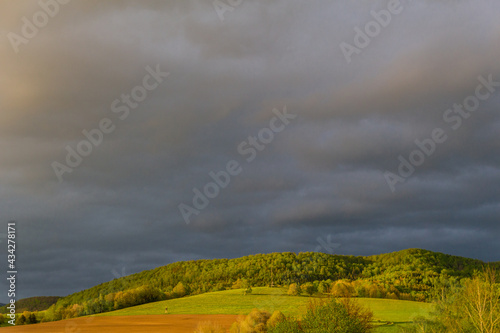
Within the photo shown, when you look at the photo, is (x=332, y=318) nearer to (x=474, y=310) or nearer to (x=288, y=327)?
(x=288, y=327)

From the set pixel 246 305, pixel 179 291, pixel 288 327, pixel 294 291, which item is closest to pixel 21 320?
pixel 246 305

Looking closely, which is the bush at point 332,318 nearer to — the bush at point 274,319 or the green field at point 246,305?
the bush at point 274,319

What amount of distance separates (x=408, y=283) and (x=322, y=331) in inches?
6149

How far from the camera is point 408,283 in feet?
636

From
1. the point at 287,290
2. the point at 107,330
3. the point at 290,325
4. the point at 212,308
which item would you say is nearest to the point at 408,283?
the point at 287,290

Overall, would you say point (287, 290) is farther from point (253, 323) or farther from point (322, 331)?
point (322, 331)

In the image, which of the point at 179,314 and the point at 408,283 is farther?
the point at 408,283

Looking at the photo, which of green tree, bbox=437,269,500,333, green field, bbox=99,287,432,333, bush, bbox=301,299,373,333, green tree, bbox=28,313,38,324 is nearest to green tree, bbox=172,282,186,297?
green field, bbox=99,287,432,333

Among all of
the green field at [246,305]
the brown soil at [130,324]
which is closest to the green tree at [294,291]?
the green field at [246,305]

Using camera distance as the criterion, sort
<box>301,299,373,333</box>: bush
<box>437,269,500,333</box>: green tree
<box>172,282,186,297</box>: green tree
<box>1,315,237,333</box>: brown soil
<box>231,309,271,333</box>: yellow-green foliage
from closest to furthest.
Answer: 1. <box>301,299,373,333</box>: bush
2. <box>437,269,500,333</box>: green tree
3. <box>231,309,271,333</box>: yellow-green foliage
4. <box>1,315,237,333</box>: brown soil
5. <box>172,282,186,297</box>: green tree

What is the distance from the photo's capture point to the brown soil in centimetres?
9125

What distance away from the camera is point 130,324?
99812mm

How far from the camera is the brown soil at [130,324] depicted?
91.2 m

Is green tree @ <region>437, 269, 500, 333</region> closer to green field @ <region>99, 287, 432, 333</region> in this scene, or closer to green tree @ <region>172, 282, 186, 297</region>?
green field @ <region>99, 287, 432, 333</region>
